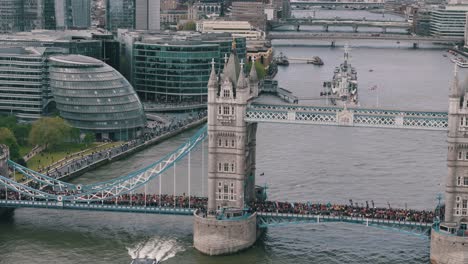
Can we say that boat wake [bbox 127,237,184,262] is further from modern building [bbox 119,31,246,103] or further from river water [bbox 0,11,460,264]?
modern building [bbox 119,31,246,103]

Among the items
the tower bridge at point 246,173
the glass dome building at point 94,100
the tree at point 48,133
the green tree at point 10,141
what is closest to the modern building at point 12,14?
the glass dome building at point 94,100

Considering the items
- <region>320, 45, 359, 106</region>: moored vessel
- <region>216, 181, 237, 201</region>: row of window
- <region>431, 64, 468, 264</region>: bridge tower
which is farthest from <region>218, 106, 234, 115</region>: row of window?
<region>320, 45, 359, 106</region>: moored vessel

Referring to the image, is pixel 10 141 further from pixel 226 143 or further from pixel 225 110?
pixel 225 110

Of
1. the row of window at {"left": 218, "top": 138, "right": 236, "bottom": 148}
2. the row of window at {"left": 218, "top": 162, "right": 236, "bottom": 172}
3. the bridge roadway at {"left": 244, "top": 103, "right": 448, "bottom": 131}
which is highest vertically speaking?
the bridge roadway at {"left": 244, "top": 103, "right": 448, "bottom": 131}

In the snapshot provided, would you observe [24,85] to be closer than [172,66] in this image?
Yes

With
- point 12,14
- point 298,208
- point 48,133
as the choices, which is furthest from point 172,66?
point 298,208

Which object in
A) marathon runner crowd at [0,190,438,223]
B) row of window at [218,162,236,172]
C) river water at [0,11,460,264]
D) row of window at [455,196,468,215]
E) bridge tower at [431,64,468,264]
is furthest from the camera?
row of window at [218,162,236,172]

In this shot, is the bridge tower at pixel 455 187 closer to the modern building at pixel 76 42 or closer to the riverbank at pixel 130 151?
the riverbank at pixel 130 151
